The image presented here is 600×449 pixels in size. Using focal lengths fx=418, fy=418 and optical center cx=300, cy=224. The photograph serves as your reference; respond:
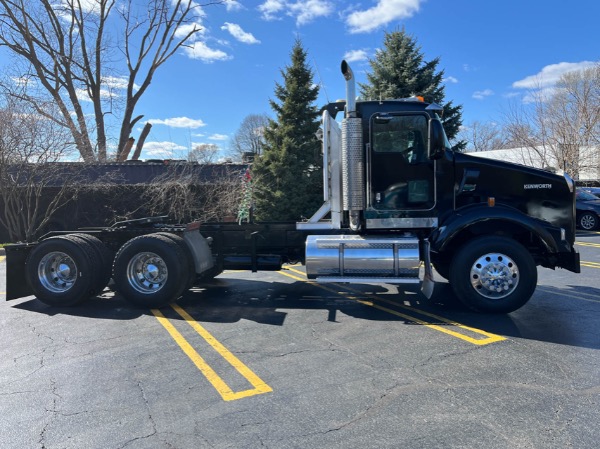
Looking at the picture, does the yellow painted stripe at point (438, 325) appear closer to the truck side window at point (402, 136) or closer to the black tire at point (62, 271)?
the truck side window at point (402, 136)

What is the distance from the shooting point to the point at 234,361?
14.5 feet

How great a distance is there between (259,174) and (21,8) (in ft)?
68.0

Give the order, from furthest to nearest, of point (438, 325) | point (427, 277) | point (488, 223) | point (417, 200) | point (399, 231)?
point (399, 231) → point (417, 200) → point (488, 223) → point (427, 277) → point (438, 325)

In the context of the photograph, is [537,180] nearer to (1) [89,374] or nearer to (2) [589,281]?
(2) [589,281]

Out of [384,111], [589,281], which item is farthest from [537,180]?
[589,281]

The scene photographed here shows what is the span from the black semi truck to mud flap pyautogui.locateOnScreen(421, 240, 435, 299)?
2 cm

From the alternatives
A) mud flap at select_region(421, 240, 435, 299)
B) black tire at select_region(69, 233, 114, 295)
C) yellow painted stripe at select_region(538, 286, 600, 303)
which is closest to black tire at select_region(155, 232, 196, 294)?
black tire at select_region(69, 233, 114, 295)

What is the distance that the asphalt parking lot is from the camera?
306 centimetres

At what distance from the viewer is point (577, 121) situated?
72.7 feet

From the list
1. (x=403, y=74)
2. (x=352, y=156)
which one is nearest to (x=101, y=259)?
(x=352, y=156)

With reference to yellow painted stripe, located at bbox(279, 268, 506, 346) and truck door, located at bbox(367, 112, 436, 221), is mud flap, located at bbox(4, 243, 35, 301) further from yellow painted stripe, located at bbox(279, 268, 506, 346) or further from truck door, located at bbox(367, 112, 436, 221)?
truck door, located at bbox(367, 112, 436, 221)

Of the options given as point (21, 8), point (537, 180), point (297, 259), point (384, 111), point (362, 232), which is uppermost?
point (21, 8)

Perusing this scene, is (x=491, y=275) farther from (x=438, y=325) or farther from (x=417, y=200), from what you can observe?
(x=417, y=200)

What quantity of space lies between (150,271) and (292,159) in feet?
31.6
